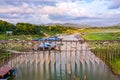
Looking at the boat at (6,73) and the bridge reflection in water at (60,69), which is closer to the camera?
the boat at (6,73)

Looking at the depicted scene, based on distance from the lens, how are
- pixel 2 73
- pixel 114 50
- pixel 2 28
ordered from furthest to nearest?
pixel 2 28 → pixel 114 50 → pixel 2 73

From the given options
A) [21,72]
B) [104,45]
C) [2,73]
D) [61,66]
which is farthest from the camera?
[104,45]

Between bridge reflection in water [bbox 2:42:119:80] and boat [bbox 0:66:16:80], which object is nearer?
boat [bbox 0:66:16:80]

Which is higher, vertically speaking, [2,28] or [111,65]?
[2,28]

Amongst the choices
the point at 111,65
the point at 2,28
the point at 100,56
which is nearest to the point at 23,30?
the point at 2,28

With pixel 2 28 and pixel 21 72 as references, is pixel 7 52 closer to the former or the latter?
pixel 21 72

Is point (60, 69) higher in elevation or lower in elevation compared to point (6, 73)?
lower

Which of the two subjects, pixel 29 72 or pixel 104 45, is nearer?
pixel 29 72

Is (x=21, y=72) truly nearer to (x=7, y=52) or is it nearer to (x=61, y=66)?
(x=61, y=66)

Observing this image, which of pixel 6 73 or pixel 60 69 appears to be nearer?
pixel 6 73
